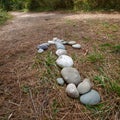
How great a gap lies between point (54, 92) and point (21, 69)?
20.1 inches

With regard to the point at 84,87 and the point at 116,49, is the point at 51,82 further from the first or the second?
the point at 116,49

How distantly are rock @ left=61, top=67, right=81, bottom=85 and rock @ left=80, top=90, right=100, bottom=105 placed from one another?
0.55 feet

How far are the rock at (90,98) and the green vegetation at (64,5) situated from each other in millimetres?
5511

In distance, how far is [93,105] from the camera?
1442 millimetres

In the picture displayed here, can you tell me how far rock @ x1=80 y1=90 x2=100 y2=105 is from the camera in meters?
1.45

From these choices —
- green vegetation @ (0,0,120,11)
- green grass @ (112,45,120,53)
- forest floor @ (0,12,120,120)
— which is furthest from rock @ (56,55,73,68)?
green vegetation @ (0,0,120,11)

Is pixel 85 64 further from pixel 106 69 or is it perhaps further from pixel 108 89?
pixel 108 89

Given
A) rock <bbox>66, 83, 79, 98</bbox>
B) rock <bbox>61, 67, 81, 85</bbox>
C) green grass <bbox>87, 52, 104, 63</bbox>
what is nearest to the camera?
rock <bbox>66, 83, 79, 98</bbox>

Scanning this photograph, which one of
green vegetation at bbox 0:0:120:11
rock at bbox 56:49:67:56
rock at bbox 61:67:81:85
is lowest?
green vegetation at bbox 0:0:120:11

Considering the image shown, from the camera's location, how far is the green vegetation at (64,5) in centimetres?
665

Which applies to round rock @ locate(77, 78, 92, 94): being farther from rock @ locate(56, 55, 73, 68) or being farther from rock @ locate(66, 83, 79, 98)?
rock @ locate(56, 55, 73, 68)

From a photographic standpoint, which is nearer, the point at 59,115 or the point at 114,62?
the point at 59,115

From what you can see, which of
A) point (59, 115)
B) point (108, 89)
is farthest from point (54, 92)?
point (108, 89)

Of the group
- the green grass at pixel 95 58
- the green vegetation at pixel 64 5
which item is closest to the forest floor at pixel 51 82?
the green grass at pixel 95 58
